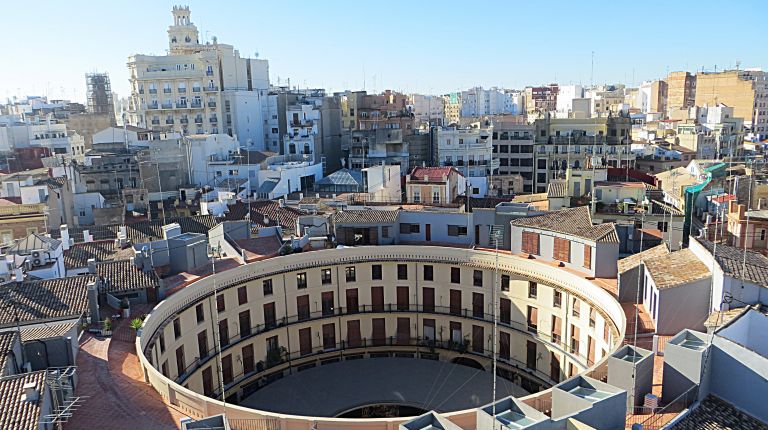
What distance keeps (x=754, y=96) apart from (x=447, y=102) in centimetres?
6977

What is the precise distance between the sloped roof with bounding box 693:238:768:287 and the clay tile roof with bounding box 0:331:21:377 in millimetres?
26668

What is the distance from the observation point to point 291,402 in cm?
3631

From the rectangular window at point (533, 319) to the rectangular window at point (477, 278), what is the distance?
347 centimetres

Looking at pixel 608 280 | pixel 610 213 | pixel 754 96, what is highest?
pixel 754 96

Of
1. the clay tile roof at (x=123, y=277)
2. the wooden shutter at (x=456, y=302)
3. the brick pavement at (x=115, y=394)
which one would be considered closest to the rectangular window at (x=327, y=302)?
the wooden shutter at (x=456, y=302)

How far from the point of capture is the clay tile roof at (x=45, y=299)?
2750cm

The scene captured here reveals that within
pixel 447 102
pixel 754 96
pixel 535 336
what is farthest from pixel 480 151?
pixel 447 102

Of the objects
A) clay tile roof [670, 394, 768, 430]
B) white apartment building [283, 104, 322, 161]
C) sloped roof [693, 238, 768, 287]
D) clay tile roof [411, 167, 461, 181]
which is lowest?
clay tile roof [670, 394, 768, 430]

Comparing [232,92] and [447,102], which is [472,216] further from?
[447,102]

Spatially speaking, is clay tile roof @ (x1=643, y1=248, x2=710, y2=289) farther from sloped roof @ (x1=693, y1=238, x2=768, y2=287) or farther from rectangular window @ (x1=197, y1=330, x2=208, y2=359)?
rectangular window @ (x1=197, y1=330, x2=208, y2=359)

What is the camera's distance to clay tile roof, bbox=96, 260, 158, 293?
32094mm

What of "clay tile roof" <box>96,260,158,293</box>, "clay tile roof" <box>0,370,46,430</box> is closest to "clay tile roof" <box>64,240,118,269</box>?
"clay tile roof" <box>96,260,158,293</box>

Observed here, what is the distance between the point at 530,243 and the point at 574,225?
2928 millimetres

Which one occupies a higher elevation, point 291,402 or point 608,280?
point 608,280
